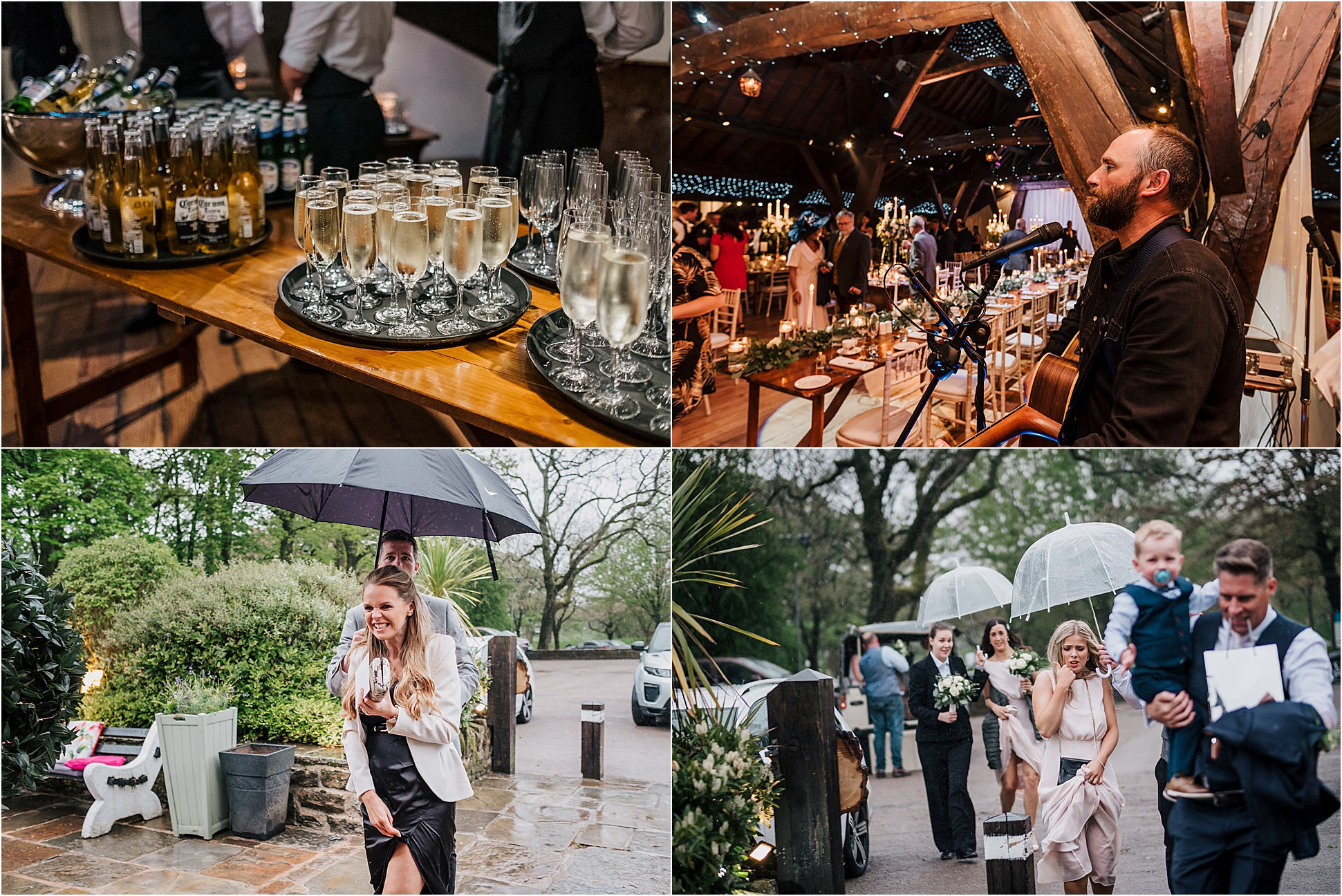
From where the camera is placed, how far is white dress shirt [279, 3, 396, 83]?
300cm

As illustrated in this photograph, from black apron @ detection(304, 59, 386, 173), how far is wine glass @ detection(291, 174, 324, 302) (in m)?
1.04

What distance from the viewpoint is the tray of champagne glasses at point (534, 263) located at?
2344 mm

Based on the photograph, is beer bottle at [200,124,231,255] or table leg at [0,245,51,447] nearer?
beer bottle at [200,124,231,255]

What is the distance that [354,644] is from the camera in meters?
2.36

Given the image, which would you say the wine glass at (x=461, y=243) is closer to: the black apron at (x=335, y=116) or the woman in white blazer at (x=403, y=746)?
the woman in white blazer at (x=403, y=746)

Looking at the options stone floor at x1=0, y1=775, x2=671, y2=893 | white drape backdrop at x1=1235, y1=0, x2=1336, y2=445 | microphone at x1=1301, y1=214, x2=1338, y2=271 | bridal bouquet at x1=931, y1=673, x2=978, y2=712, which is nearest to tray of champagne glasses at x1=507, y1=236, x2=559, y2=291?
stone floor at x1=0, y1=775, x2=671, y2=893

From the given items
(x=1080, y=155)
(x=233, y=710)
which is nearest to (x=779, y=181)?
(x=1080, y=155)

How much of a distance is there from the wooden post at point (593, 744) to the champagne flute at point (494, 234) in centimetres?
104

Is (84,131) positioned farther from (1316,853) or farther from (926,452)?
(1316,853)

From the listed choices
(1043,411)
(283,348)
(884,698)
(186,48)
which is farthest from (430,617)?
(186,48)

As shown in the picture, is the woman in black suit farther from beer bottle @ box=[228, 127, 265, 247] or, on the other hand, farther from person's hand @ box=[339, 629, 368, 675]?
beer bottle @ box=[228, 127, 265, 247]

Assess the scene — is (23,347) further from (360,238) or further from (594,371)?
(594,371)

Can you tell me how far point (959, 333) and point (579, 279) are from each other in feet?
2.75

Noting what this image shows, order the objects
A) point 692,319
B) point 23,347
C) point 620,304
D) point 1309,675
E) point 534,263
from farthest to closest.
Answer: point 23,347 → point 534,263 → point 1309,675 → point 692,319 → point 620,304
